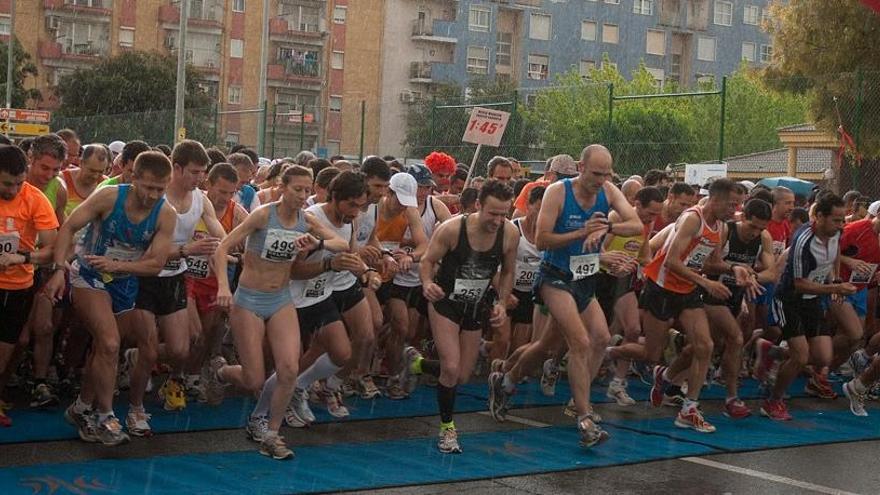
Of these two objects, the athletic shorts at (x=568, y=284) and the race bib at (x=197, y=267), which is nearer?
the athletic shorts at (x=568, y=284)

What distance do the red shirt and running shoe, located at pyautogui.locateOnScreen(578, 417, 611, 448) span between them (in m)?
4.29

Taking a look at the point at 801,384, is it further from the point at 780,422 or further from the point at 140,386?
the point at 140,386

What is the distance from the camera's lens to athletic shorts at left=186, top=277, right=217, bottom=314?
425 inches

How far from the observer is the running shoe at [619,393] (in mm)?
12250

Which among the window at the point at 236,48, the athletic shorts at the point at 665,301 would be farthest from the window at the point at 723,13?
the athletic shorts at the point at 665,301

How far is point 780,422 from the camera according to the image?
11773 mm

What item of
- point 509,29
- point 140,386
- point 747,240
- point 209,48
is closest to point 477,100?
point 747,240

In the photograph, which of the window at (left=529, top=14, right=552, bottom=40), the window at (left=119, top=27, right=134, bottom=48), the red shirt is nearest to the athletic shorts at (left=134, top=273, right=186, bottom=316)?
the red shirt

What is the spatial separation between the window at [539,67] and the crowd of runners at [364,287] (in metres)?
68.5

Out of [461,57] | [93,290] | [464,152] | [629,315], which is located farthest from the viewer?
[461,57]

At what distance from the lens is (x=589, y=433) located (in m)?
9.78

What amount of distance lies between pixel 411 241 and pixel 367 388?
4.55 ft

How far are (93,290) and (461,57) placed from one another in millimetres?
69845

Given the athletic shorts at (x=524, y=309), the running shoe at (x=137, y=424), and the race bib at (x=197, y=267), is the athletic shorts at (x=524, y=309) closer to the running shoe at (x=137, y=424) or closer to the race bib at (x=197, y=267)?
the race bib at (x=197, y=267)
